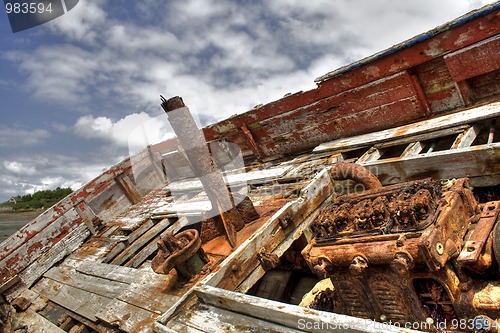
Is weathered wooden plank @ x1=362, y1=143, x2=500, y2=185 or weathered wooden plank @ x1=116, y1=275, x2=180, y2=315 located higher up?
weathered wooden plank @ x1=362, y1=143, x2=500, y2=185

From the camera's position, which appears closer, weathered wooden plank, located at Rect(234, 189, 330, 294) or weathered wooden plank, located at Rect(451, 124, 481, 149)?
weathered wooden plank, located at Rect(234, 189, 330, 294)

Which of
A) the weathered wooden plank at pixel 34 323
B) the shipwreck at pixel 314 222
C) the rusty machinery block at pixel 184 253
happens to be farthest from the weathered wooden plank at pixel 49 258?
the rusty machinery block at pixel 184 253

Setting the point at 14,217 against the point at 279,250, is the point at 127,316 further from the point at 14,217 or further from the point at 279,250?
the point at 14,217

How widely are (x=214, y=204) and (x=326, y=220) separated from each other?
5.07ft

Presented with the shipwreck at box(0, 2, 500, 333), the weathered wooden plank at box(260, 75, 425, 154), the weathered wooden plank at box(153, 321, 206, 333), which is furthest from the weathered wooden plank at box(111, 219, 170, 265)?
the weathered wooden plank at box(153, 321, 206, 333)

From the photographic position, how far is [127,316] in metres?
3.11

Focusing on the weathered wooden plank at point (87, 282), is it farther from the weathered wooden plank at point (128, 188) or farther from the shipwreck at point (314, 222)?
the weathered wooden plank at point (128, 188)

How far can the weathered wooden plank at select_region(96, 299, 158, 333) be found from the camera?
9.45ft

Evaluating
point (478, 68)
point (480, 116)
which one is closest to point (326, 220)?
point (480, 116)

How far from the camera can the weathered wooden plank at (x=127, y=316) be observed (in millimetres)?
2881

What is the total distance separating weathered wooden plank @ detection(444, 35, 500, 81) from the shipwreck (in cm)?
2

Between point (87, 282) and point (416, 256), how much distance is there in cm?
411

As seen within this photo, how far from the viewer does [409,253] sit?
6.31ft

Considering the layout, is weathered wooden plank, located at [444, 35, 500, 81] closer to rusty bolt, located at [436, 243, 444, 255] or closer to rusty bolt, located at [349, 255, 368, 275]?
rusty bolt, located at [436, 243, 444, 255]
